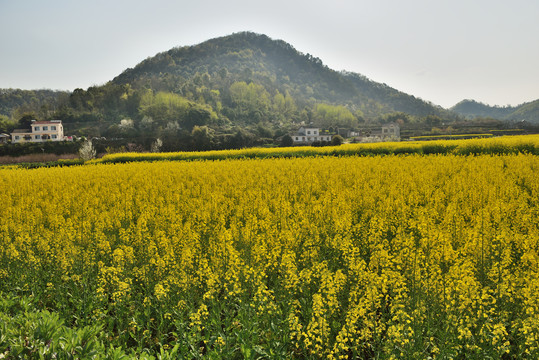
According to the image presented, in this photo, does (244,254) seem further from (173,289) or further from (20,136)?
(20,136)

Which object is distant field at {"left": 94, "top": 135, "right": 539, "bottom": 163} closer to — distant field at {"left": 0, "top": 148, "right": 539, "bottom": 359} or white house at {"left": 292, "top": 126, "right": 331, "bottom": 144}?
distant field at {"left": 0, "top": 148, "right": 539, "bottom": 359}

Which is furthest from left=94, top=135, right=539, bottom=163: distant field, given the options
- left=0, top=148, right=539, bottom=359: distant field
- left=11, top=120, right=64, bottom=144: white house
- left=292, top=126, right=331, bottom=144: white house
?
left=292, top=126, right=331, bottom=144: white house

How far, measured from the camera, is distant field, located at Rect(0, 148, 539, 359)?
159 inches

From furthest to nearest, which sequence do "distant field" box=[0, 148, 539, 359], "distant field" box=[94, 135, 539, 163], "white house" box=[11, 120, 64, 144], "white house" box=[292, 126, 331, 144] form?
"white house" box=[292, 126, 331, 144] → "white house" box=[11, 120, 64, 144] → "distant field" box=[94, 135, 539, 163] → "distant field" box=[0, 148, 539, 359]

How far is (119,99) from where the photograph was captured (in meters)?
130

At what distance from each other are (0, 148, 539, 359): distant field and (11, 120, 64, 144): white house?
96638mm

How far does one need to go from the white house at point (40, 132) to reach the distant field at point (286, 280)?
96.6 m

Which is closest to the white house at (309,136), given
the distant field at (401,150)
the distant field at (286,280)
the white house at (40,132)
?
the white house at (40,132)

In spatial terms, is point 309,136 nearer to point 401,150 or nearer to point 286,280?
point 401,150

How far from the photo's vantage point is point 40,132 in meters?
93.4

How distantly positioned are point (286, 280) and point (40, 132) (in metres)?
111

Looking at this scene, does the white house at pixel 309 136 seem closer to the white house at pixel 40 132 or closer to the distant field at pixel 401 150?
the white house at pixel 40 132

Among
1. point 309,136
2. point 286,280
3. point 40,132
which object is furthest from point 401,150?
point 40,132

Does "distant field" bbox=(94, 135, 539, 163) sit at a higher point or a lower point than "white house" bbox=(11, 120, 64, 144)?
lower
